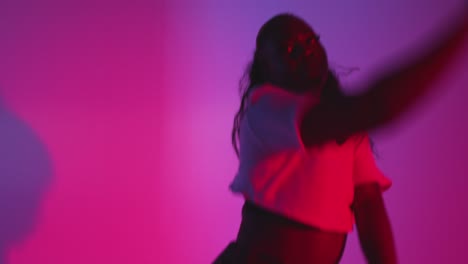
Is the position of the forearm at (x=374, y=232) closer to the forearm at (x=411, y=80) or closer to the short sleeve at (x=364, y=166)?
the short sleeve at (x=364, y=166)

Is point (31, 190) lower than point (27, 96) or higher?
lower

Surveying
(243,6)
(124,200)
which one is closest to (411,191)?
(243,6)

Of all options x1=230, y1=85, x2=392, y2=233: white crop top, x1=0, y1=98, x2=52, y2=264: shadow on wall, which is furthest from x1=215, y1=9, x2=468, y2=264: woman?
x1=0, y1=98, x2=52, y2=264: shadow on wall

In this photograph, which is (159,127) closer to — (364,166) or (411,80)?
(364,166)

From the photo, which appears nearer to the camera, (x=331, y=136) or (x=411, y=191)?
(x=331, y=136)

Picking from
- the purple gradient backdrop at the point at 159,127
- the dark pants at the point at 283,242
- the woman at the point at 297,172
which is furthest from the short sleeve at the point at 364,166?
the purple gradient backdrop at the point at 159,127

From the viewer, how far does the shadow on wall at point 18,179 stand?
1433mm

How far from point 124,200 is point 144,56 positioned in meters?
0.44

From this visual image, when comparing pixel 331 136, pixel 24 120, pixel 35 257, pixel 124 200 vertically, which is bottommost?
pixel 35 257

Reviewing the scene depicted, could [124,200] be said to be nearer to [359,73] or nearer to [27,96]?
[27,96]

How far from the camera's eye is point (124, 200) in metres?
1.52

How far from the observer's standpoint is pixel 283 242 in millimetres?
760

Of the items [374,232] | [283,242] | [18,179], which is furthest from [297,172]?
[18,179]

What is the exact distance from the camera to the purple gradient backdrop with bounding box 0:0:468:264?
57.4 inches
